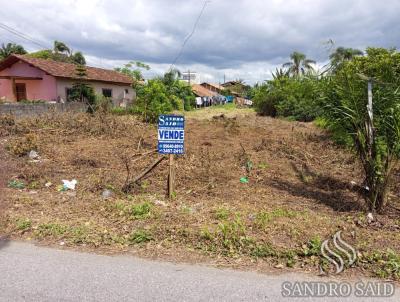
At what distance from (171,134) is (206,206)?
45.7 inches

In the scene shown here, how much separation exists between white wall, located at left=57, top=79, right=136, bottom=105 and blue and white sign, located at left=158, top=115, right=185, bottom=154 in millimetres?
15523

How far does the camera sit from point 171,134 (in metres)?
4.80

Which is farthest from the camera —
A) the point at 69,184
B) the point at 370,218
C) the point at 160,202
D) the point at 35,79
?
the point at 35,79

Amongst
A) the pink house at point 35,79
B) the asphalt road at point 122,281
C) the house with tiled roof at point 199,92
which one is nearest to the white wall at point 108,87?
the pink house at point 35,79

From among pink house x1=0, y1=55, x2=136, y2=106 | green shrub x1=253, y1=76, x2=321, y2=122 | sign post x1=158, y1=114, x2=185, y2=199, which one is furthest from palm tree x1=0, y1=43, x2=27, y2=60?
sign post x1=158, y1=114, x2=185, y2=199

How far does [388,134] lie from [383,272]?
6.47ft

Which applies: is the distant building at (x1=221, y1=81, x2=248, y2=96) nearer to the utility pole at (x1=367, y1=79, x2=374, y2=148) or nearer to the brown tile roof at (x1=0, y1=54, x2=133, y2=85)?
the brown tile roof at (x1=0, y1=54, x2=133, y2=85)

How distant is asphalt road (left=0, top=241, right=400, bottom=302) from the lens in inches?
101

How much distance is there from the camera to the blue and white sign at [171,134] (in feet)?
15.6

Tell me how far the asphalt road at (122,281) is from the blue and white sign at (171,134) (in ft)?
6.40

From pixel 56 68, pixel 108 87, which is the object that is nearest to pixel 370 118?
pixel 56 68

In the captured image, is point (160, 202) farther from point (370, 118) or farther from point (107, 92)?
point (107, 92)

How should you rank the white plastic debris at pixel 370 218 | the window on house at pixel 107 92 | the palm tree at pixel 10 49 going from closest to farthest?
the white plastic debris at pixel 370 218 < the window on house at pixel 107 92 < the palm tree at pixel 10 49

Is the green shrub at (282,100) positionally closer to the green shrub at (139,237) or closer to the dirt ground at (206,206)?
the dirt ground at (206,206)
